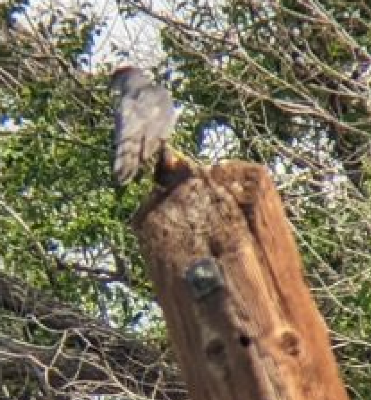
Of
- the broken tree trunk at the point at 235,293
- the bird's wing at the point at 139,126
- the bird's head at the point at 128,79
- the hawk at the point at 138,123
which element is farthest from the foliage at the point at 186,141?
the broken tree trunk at the point at 235,293

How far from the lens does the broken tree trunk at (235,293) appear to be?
6.57 feet

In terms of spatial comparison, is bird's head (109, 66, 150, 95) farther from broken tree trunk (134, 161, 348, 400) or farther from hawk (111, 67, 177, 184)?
broken tree trunk (134, 161, 348, 400)

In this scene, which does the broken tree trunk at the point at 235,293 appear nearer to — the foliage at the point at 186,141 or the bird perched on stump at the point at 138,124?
the bird perched on stump at the point at 138,124

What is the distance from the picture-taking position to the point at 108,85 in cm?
830

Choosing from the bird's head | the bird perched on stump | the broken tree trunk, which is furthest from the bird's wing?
the broken tree trunk

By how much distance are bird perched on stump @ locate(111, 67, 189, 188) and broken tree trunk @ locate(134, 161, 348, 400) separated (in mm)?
1573

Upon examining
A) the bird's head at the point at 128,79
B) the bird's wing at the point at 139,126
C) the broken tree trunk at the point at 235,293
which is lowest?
the broken tree trunk at the point at 235,293

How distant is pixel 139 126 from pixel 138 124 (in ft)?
0.17

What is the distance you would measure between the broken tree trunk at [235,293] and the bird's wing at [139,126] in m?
1.82

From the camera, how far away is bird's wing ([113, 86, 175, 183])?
4480 millimetres

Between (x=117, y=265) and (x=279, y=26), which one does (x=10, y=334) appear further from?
(x=279, y=26)

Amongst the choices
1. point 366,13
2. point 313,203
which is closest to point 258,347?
point 313,203

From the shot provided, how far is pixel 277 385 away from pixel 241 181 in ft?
1.18

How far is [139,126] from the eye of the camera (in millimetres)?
4934
